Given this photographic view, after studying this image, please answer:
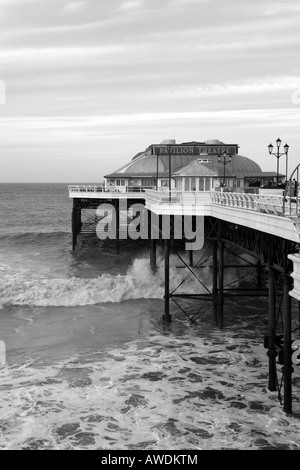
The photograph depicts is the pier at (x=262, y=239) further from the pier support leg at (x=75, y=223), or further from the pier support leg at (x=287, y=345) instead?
the pier support leg at (x=75, y=223)

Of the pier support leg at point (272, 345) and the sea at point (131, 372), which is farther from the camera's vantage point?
the pier support leg at point (272, 345)

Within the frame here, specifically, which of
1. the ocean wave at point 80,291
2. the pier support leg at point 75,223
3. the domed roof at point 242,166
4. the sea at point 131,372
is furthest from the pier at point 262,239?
the domed roof at point 242,166

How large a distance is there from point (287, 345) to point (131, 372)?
5.69 m

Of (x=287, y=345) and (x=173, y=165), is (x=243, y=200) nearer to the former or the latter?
(x=287, y=345)

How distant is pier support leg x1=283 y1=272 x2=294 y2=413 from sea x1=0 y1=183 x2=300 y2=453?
0.46 metres

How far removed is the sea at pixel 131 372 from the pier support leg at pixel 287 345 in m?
0.46

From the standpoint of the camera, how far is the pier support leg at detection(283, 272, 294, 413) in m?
15.1

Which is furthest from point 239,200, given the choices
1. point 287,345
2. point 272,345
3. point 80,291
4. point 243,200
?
point 80,291

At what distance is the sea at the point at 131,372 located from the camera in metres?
14.2

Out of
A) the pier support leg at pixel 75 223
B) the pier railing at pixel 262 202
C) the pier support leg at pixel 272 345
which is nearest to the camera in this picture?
the pier railing at pixel 262 202


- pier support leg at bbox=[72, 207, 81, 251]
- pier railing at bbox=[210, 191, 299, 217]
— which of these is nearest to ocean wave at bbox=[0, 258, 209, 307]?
pier railing at bbox=[210, 191, 299, 217]

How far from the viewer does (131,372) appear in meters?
18.8

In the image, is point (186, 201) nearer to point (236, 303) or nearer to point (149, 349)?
point (236, 303)
